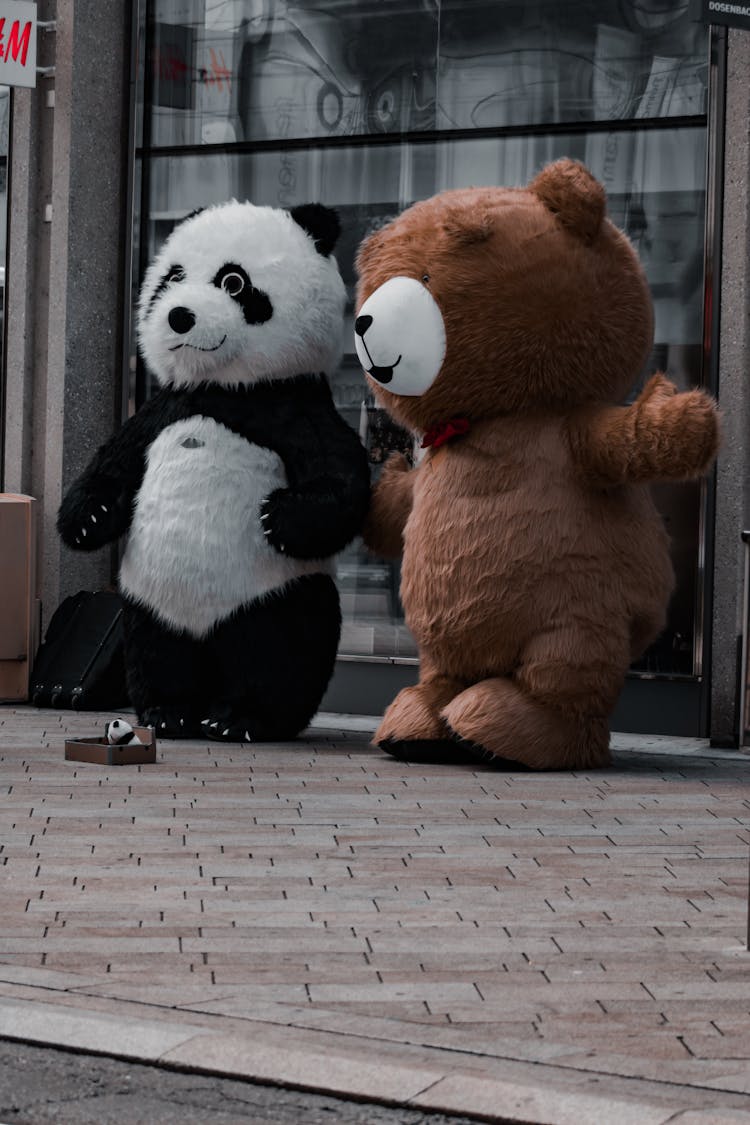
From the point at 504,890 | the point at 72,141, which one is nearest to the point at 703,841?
the point at 504,890

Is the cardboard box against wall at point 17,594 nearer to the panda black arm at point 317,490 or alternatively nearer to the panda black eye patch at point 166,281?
the panda black eye patch at point 166,281

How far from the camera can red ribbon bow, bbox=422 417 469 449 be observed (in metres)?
8.69

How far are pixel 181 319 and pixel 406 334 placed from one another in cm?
136

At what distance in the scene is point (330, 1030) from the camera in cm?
437

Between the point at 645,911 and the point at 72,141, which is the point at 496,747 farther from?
the point at 72,141

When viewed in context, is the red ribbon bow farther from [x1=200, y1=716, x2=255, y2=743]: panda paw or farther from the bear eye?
[x1=200, y1=716, x2=255, y2=743]: panda paw

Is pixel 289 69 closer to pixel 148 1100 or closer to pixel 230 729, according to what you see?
pixel 230 729

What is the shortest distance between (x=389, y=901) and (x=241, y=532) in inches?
149

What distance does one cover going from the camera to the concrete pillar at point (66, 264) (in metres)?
12.0

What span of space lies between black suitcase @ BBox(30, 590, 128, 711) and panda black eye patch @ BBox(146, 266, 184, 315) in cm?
221

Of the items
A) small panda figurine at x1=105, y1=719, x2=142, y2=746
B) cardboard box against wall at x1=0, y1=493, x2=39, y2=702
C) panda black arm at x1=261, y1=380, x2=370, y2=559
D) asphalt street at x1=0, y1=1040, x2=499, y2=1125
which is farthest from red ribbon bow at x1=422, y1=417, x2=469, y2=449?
asphalt street at x1=0, y1=1040, x2=499, y2=1125

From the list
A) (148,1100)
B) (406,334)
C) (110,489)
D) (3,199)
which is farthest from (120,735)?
(3,199)

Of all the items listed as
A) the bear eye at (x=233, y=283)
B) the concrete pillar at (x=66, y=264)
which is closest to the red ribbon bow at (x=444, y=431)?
the bear eye at (x=233, y=283)

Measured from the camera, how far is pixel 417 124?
36.9 ft
